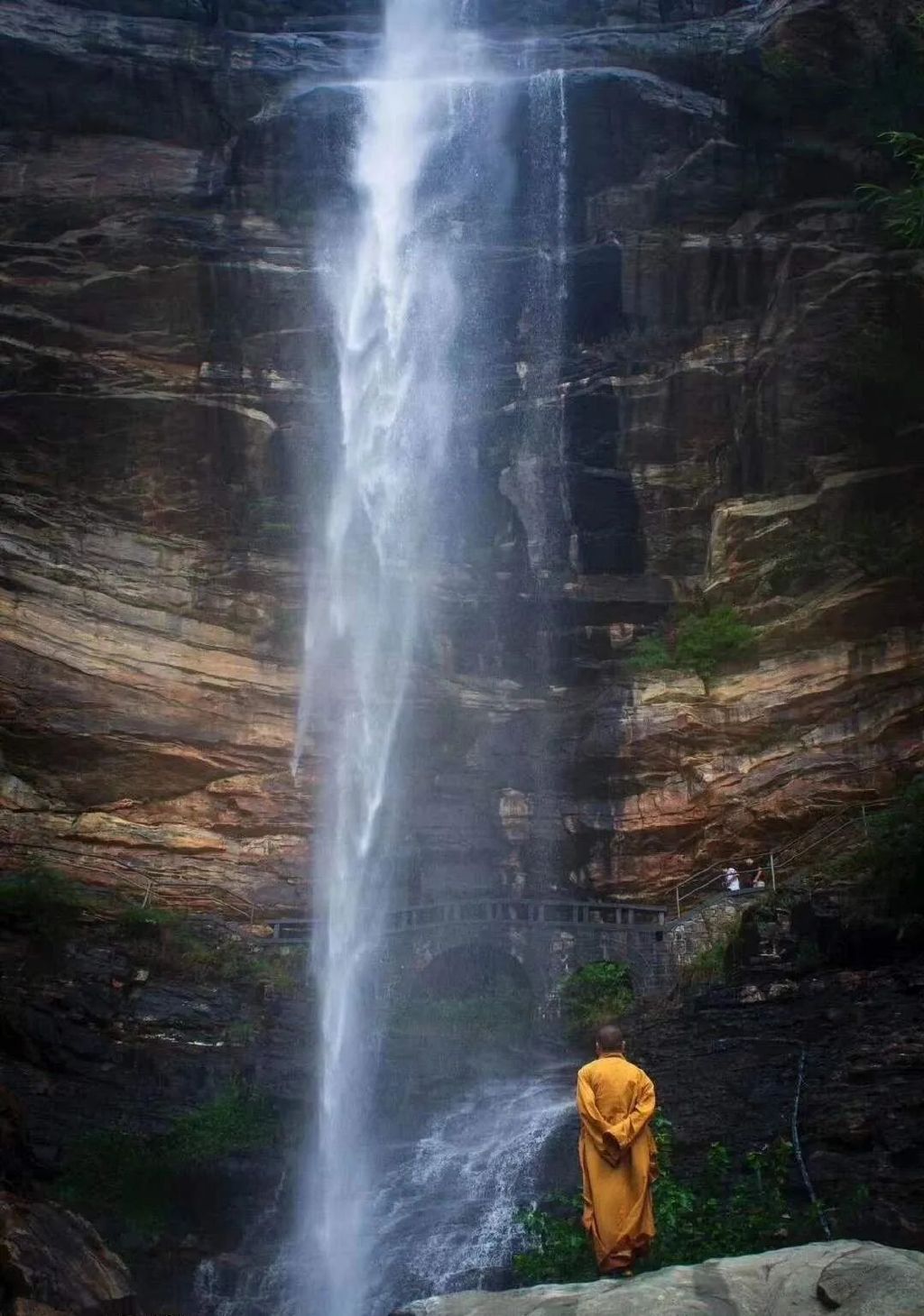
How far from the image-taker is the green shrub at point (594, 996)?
17266 mm

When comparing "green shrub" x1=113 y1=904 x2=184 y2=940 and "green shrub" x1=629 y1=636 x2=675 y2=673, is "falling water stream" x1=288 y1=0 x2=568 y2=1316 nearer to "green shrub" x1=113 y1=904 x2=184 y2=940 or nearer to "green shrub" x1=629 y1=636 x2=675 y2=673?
"green shrub" x1=113 y1=904 x2=184 y2=940

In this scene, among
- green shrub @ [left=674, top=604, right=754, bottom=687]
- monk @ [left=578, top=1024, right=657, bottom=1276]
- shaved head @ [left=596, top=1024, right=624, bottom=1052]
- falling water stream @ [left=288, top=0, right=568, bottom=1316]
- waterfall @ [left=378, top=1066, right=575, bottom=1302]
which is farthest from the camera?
green shrub @ [left=674, top=604, right=754, bottom=687]

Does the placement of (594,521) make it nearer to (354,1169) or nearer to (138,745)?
(138,745)

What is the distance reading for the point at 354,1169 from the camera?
13953 mm

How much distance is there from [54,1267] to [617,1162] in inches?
131

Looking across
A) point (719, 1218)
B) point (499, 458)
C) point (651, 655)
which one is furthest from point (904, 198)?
point (719, 1218)

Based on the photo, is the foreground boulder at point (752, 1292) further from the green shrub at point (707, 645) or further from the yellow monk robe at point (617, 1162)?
the green shrub at point (707, 645)

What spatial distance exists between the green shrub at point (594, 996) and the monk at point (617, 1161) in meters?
9.75

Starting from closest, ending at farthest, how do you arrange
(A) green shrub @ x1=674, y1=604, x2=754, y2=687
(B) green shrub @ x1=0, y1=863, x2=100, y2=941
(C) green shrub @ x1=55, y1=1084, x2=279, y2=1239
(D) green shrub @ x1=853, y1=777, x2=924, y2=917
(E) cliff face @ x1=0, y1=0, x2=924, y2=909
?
(D) green shrub @ x1=853, y1=777, x2=924, y2=917 → (C) green shrub @ x1=55, y1=1084, x2=279, y2=1239 → (B) green shrub @ x1=0, y1=863, x2=100, y2=941 → (E) cliff face @ x1=0, y1=0, x2=924, y2=909 → (A) green shrub @ x1=674, y1=604, x2=754, y2=687

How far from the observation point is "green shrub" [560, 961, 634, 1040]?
17.3m

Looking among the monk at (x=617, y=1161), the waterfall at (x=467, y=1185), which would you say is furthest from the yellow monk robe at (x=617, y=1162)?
the waterfall at (x=467, y=1185)

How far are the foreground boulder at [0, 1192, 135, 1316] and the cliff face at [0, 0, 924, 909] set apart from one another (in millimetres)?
11070

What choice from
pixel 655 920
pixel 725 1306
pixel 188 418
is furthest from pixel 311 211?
pixel 725 1306

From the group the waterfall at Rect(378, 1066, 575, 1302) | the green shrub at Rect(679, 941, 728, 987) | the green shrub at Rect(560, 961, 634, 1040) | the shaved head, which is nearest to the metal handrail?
the green shrub at Rect(679, 941, 728, 987)
